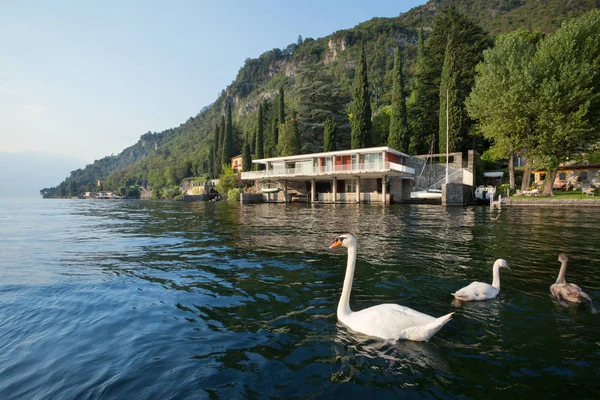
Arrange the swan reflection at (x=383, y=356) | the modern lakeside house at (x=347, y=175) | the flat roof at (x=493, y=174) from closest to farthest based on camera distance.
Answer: the swan reflection at (x=383, y=356) < the modern lakeside house at (x=347, y=175) < the flat roof at (x=493, y=174)

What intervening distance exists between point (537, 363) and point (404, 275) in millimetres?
3813

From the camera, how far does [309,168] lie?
46.7m

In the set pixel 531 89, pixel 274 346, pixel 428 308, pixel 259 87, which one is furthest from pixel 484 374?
pixel 259 87

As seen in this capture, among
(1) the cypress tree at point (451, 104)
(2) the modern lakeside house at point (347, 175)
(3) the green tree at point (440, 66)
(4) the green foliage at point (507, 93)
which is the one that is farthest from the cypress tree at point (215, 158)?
(4) the green foliage at point (507, 93)

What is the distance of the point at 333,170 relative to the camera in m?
41.3

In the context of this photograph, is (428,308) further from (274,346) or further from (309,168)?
(309,168)

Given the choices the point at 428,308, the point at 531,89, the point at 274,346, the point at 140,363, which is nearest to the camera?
the point at 140,363

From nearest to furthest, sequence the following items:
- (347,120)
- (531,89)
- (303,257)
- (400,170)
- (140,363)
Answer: (140,363), (303,257), (531,89), (400,170), (347,120)

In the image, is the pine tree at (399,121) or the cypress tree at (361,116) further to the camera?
the cypress tree at (361,116)

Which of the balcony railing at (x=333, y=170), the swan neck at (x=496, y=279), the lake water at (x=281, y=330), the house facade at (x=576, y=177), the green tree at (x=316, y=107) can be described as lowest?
the lake water at (x=281, y=330)

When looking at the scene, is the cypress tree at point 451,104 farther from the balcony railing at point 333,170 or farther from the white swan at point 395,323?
the white swan at point 395,323

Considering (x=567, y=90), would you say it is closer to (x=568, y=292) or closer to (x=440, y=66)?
(x=440, y=66)

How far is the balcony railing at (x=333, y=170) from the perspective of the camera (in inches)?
1462

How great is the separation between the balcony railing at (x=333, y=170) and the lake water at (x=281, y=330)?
91.0ft
